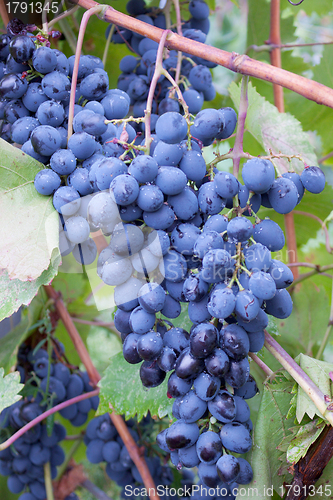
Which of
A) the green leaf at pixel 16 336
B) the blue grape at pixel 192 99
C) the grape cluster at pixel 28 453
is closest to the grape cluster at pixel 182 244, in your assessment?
the blue grape at pixel 192 99

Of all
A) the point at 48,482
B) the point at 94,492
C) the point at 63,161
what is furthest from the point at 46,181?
the point at 94,492

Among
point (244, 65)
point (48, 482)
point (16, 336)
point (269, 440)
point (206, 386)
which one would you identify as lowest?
point (48, 482)

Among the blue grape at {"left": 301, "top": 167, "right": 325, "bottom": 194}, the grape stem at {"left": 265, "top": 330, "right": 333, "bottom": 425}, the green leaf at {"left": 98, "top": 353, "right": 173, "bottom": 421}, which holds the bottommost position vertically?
the green leaf at {"left": 98, "top": 353, "right": 173, "bottom": 421}

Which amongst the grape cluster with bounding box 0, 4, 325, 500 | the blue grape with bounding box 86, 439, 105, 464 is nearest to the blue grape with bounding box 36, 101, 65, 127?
the grape cluster with bounding box 0, 4, 325, 500

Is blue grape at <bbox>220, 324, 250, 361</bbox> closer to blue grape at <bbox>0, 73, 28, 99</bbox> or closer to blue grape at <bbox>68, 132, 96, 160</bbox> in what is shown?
blue grape at <bbox>68, 132, 96, 160</bbox>

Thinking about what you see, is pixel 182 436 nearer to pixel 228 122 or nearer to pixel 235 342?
pixel 235 342

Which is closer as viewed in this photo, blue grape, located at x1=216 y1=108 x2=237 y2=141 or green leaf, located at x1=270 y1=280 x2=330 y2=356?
blue grape, located at x1=216 y1=108 x2=237 y2=141
